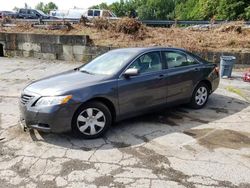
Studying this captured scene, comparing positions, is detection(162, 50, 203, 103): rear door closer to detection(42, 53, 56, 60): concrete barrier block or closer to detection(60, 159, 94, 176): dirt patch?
detection(60, 159, 94, 176): dirt patch

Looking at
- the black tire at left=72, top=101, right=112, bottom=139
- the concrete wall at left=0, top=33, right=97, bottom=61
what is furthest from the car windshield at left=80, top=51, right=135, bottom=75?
the concrete wall at left=0, top=33, right=97, bottom=61

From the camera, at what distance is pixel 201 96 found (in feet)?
22.9

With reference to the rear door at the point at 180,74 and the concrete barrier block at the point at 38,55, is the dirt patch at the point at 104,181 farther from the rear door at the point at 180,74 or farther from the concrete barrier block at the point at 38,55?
the concrete barrier block at the point at 38,55

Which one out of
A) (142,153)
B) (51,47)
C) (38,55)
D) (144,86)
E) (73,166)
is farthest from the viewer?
(38,55)

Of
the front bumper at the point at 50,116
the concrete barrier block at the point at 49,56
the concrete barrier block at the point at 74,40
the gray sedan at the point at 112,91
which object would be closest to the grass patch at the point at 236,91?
the gray sedan at the point at 112,91

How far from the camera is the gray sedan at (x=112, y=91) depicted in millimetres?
4930

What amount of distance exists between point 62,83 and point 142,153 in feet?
5.96

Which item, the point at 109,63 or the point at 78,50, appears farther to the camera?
the point at 78,50

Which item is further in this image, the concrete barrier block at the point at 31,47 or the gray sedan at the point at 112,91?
the concrete barrier block at the point at 31,47

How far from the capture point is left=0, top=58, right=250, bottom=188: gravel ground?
13.1 ft

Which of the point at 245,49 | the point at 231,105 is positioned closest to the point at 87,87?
the point at 231,105

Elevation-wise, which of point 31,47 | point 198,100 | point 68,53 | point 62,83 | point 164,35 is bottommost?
point 198,100

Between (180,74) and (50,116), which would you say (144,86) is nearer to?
(180,74)

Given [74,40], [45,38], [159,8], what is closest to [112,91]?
[74,40]
